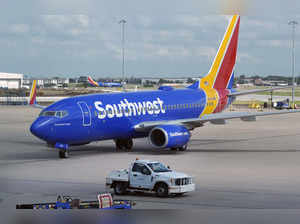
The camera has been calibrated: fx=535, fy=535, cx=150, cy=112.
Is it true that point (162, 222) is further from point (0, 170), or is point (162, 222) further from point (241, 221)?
point (0, 170)

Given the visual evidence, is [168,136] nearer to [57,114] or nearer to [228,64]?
[57,114]

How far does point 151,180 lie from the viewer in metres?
21.6

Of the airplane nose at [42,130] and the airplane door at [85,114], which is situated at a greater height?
the airplane door at [85,114]

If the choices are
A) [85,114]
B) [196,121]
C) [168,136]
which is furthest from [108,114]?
[196,121]

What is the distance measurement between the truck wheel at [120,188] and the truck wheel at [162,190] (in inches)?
61.1

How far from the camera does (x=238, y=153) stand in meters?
38.3

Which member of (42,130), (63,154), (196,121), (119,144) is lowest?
(63,154)

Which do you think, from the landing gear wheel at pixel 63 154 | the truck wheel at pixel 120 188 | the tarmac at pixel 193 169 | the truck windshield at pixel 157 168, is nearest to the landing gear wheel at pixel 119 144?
the tarmac at pixel 193 169

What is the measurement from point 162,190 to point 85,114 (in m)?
14.9

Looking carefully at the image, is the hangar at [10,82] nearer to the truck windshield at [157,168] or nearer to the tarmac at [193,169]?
the tarmac at [193,169]

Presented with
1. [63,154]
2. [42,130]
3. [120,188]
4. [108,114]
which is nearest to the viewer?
[120,188]

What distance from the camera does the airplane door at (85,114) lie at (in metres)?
34.8

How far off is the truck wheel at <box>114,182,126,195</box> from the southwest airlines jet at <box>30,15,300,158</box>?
40.1ft

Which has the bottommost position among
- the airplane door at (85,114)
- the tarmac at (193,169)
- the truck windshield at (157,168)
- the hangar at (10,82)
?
the tarmac at (193,169)
